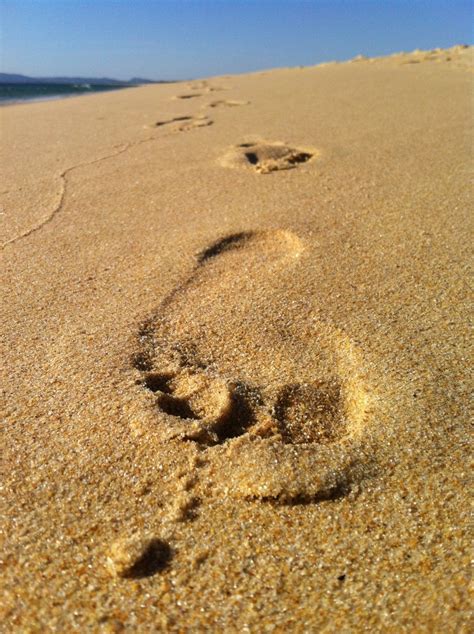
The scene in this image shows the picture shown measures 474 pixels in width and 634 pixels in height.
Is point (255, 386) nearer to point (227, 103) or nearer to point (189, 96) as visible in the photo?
point (227, 103)

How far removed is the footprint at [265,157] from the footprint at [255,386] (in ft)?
3.35

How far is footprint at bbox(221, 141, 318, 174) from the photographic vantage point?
238 centimetres

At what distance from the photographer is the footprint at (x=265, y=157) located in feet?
7.80

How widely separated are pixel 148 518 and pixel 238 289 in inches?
29.0

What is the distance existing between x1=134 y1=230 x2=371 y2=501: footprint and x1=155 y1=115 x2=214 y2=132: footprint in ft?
7.19

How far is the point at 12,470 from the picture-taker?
2.98 ft

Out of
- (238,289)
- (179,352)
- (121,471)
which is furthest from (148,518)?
(238,289)

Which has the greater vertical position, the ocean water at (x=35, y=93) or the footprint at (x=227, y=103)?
the footprint at (x=227, y=103)

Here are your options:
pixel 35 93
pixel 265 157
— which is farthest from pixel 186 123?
pixel 35 93

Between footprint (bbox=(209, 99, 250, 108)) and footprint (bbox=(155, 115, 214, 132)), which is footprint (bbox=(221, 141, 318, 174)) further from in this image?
footprint (bbox=(209, 99, 250, 108))

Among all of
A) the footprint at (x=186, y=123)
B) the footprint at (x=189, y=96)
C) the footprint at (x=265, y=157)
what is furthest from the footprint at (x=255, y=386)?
the footprint at (x=189, y=96)

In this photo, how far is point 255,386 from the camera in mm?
1098

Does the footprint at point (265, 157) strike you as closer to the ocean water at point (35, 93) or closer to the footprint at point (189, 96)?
the footprint at point (189, 96)

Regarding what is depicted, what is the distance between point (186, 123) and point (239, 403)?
2.93 metres
